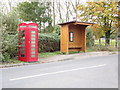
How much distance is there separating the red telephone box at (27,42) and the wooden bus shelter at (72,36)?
5.23m

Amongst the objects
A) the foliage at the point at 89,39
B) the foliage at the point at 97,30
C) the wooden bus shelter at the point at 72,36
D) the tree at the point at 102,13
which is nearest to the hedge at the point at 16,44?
the wooden bus shelter at the point at 72,36

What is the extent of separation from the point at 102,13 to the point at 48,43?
9.14 m

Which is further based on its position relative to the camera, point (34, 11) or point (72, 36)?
point (34, 11)

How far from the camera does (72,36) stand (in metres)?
17.6

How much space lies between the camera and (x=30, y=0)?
30375mm

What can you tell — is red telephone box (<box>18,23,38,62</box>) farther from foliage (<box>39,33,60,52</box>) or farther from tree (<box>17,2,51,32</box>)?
tree (<box>17,2,51,32</box>)

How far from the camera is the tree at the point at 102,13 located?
21.9 meters

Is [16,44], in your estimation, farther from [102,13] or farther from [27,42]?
[102,13]

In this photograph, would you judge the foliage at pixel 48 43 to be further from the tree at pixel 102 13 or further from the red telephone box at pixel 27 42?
the tree at pixel 102 13

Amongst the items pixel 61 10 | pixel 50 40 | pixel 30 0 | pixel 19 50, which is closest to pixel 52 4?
pixel 61 10

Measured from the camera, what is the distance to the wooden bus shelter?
53.8ft

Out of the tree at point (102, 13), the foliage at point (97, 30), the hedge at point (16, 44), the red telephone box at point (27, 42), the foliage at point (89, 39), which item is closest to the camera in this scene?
the hedge at point (16, 44)

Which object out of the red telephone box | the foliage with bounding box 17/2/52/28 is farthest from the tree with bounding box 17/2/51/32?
the red telephone box

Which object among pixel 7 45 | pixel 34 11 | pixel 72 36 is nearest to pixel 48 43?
pixel 72 36
